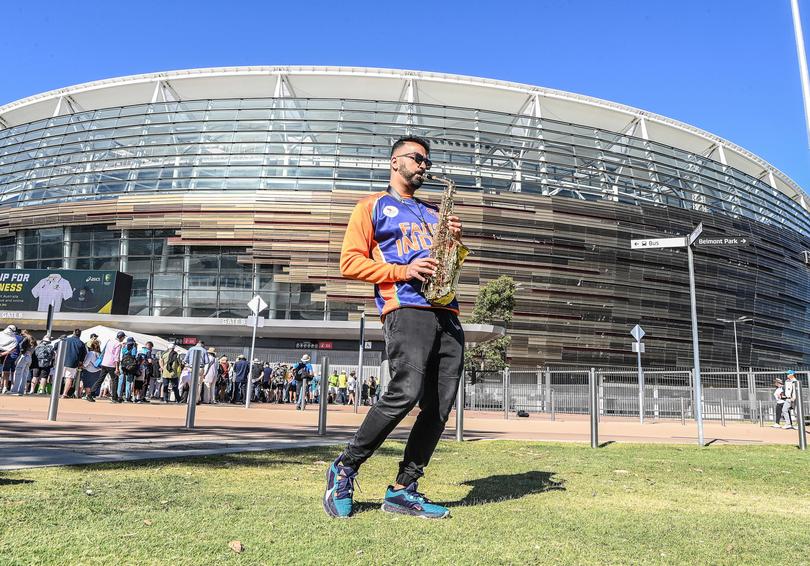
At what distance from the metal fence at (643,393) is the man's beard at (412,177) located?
545 inches

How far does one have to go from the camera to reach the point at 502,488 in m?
3.75

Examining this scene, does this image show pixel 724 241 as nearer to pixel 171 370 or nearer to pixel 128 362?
pixel 128 362

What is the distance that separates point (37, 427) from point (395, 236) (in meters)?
6.17

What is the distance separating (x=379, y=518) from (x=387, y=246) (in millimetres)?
1359

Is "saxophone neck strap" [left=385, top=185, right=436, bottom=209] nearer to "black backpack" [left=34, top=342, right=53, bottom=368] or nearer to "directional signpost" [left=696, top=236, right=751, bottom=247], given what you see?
"directional signpost" [left=696, top=236, right=751, bottom=247]

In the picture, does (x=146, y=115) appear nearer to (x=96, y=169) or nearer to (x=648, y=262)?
(x=96, y=169)

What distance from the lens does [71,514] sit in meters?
2.37

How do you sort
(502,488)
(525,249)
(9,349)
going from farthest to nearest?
1. (525,249)
2. (9,349)
3. (502,488)

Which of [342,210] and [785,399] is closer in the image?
[785,399]

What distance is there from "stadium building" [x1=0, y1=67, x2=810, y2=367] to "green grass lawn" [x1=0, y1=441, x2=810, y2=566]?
90.3 feet

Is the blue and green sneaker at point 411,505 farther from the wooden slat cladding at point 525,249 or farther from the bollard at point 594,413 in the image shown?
the wooden slat cladding at point 525,249

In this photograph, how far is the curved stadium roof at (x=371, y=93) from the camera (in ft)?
141

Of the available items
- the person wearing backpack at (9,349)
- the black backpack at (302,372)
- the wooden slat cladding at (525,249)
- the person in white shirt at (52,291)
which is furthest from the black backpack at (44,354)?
the wooden slat cladding at (525,249)

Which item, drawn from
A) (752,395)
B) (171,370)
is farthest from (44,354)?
(752,395)
